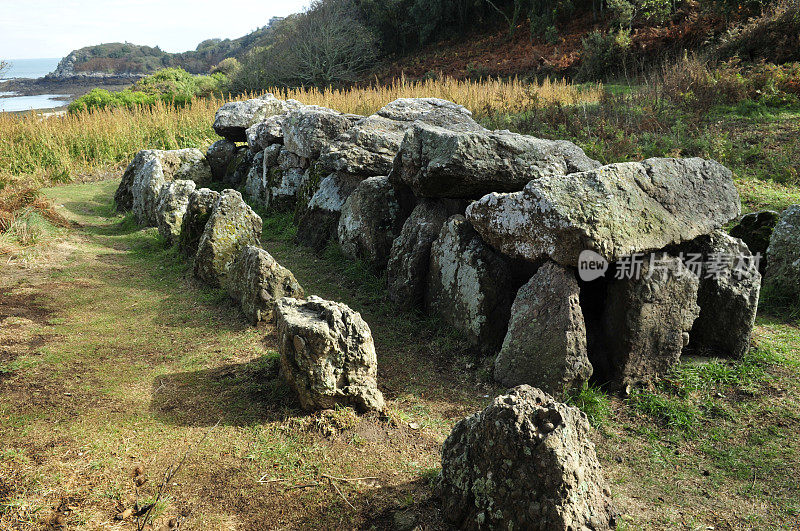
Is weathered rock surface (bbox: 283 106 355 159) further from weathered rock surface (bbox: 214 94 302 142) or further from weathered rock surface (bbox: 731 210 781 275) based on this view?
weathered rock surface (bbox: 731 210 781 275)

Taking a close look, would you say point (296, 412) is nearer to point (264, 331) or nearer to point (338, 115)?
point (264, 331)

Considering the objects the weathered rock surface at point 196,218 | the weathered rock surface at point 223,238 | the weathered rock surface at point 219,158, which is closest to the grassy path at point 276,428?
the weathered rock surface at point 223,238

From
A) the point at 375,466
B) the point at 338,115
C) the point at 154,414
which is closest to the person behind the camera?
the point at 375,466

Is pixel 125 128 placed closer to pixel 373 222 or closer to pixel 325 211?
pixel 325 211

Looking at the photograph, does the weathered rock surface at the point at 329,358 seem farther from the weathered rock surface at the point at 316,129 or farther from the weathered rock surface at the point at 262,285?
the weathered rock surface at the point at 316,129

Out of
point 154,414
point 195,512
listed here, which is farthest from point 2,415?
point 195,512

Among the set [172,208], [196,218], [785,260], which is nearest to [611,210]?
[785,260]

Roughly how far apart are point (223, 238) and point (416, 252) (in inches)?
104

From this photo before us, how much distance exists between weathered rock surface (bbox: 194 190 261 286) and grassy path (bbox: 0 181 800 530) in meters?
0.83

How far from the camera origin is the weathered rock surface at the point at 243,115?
1285 centimetres

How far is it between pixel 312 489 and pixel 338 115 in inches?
301

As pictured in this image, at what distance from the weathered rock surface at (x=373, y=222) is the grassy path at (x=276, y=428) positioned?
3.70 ft

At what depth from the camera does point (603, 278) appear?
15.6ft

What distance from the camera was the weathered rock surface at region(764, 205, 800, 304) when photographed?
19.1ft
